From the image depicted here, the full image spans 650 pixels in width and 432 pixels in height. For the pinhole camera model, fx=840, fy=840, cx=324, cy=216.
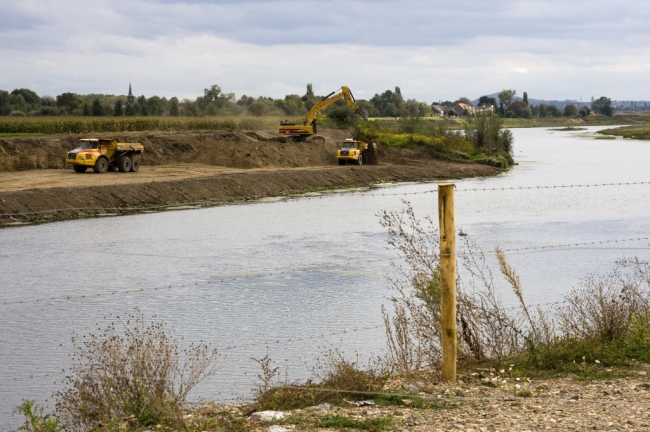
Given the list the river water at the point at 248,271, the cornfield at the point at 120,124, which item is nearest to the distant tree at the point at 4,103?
the cornfield at the point at 120,124

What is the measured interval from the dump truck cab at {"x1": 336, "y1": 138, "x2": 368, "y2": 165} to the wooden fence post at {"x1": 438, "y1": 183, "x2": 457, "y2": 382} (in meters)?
38.9

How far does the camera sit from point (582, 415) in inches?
277

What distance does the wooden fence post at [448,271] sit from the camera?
806cm

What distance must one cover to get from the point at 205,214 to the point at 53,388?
1955 centimetres

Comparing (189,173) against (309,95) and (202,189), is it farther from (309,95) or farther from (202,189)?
(309,95)

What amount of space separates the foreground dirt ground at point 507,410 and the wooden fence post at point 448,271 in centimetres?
39

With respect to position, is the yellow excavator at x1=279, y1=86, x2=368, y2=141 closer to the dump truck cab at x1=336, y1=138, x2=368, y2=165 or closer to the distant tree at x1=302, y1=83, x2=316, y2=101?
the dump truck cab at x1=336, y1=138, x2=368, y2=165

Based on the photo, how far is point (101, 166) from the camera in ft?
121

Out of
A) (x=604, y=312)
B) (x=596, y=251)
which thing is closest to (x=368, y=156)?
(x=596, y=251)

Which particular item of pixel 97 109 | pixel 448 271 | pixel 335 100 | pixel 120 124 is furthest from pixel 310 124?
pixel 448 271

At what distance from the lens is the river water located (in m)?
11.6

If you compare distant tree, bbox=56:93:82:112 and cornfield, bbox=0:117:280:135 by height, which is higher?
distant tree, bbox=56:93:82:112

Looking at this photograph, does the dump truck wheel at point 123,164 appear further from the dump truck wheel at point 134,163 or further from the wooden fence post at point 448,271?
the wooden fence post at point 448,271

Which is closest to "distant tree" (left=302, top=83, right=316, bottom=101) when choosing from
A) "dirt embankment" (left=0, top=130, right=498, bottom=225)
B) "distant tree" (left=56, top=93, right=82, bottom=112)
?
"distant tree" (left=56, top=93, right=82, bottom=112)
